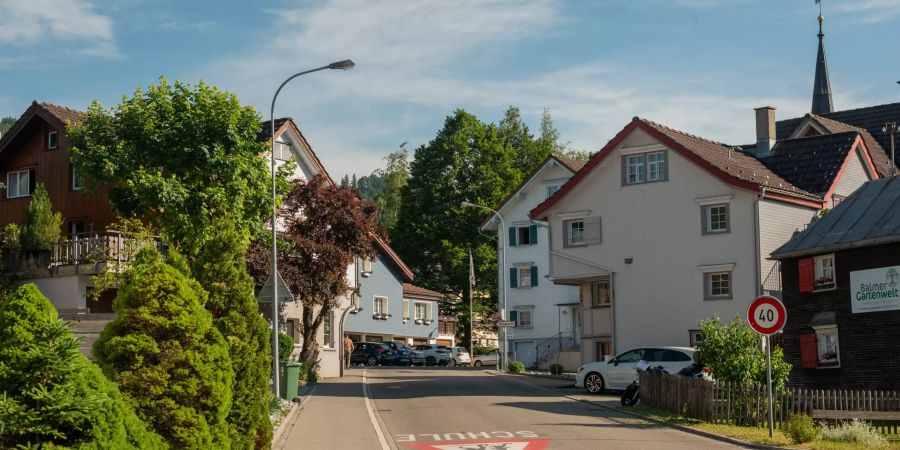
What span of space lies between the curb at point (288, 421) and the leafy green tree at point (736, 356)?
961 centimetres

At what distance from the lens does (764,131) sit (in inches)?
1889

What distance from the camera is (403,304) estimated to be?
83.1 meters

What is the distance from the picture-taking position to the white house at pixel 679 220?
42.1 meters

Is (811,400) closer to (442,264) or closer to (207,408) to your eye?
(207,408)

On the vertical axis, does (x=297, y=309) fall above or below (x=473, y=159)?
below

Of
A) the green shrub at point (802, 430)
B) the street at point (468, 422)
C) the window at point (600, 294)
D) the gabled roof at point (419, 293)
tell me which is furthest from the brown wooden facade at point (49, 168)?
the gabled roof at point (419, 293)

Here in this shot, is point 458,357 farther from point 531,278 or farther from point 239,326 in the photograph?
point 239,326

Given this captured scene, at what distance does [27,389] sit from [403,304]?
7487 cm

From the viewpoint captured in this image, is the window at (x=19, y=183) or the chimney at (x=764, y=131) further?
the chimney at (x=764, y=131)

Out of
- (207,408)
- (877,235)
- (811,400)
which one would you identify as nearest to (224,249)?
(207,408)

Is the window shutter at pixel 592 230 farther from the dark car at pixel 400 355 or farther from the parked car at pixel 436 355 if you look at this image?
the parked car at pixel 436 355

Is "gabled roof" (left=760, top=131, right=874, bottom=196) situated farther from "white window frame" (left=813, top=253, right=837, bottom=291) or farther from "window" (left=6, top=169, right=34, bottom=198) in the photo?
"window" (left=6, top=169, right=34, bottom=198)

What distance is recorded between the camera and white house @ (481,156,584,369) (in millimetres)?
70500

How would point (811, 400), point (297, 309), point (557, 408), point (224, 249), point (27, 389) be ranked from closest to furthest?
point (27, 389)
point (224, 249)
point (811, 400)
point (557, 408)
point (297, 309)
